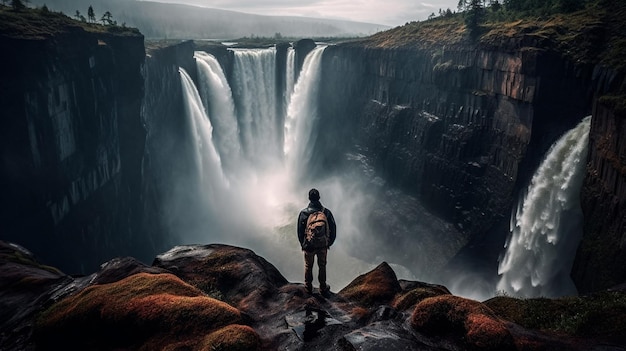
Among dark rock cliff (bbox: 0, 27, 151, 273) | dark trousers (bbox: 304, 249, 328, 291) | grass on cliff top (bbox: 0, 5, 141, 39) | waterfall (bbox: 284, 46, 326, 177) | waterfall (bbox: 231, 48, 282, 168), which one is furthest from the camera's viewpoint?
waterfall (bbox: 284, 46, 326, 177)

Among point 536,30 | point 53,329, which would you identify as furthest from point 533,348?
point 536,30

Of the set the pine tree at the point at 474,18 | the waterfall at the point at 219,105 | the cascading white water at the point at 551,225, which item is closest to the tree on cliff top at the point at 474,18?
the pine tree at the point at 474,18

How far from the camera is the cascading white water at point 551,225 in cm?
3534

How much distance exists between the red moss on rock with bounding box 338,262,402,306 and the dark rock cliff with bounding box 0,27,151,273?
101 feet

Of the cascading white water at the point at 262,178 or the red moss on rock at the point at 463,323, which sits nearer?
the red moss on rock at the point at 463,323

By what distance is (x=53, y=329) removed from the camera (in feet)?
43.9

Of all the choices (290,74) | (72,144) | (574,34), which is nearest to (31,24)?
(72,144)

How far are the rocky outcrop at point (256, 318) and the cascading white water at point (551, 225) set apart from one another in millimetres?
21254

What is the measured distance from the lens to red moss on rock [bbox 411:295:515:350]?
452 inches

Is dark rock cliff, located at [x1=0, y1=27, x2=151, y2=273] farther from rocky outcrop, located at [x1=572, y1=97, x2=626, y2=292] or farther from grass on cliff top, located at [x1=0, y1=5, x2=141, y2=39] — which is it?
rocky outcrop, located at [x1=572, y1=97, x2=626, y2=292]

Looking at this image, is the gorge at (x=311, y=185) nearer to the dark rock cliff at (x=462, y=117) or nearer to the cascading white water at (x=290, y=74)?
the dark rock cliff at (x=462, y=117)

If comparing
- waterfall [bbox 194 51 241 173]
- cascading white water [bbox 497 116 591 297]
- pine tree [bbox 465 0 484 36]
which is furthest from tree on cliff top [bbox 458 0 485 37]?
waterfall [bbox 194 51 241 173]

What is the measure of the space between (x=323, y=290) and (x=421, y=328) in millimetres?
5076

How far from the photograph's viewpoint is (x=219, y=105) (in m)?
76.2
